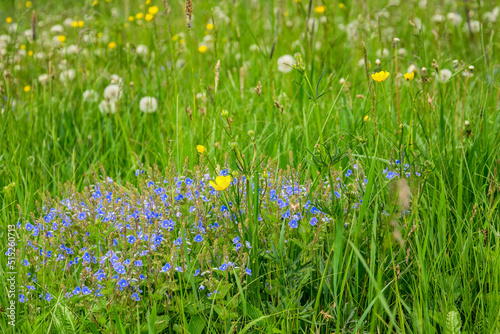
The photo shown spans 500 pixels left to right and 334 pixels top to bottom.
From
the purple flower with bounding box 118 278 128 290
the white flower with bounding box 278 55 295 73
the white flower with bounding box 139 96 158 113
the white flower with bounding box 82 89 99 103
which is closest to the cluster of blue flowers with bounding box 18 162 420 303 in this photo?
the purple flower with bounding box 118 278 128 290

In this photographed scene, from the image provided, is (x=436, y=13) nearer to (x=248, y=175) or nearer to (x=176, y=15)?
(x=176, y=15)

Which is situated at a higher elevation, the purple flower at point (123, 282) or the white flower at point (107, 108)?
the white flower at point (107, 108)

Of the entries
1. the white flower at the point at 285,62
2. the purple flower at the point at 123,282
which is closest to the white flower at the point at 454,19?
the white flower at the point at 285,62

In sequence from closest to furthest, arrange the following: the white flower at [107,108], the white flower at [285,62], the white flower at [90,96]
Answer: the white flower at [107,108]
the white flower at [90,96]
the white flower at [285,62]

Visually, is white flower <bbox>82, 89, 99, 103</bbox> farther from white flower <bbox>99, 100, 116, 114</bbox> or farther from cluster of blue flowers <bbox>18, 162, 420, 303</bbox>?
cluster of blue flowers <bbox>18, 162, 420, 303</bbox>

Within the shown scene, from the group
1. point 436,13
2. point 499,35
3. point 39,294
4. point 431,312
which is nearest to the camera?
point 431,312

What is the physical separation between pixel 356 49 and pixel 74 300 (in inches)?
118

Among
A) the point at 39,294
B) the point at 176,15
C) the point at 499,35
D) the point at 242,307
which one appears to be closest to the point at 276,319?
the point at 242,307

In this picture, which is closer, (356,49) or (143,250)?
(143,250)

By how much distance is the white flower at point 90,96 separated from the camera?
11.1ft

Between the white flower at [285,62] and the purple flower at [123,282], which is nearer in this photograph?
the purple flower at [123,282]

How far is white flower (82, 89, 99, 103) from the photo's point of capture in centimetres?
339

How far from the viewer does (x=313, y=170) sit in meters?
2.09

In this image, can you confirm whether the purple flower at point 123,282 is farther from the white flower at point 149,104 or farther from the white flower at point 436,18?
the white flower at point 436,18
